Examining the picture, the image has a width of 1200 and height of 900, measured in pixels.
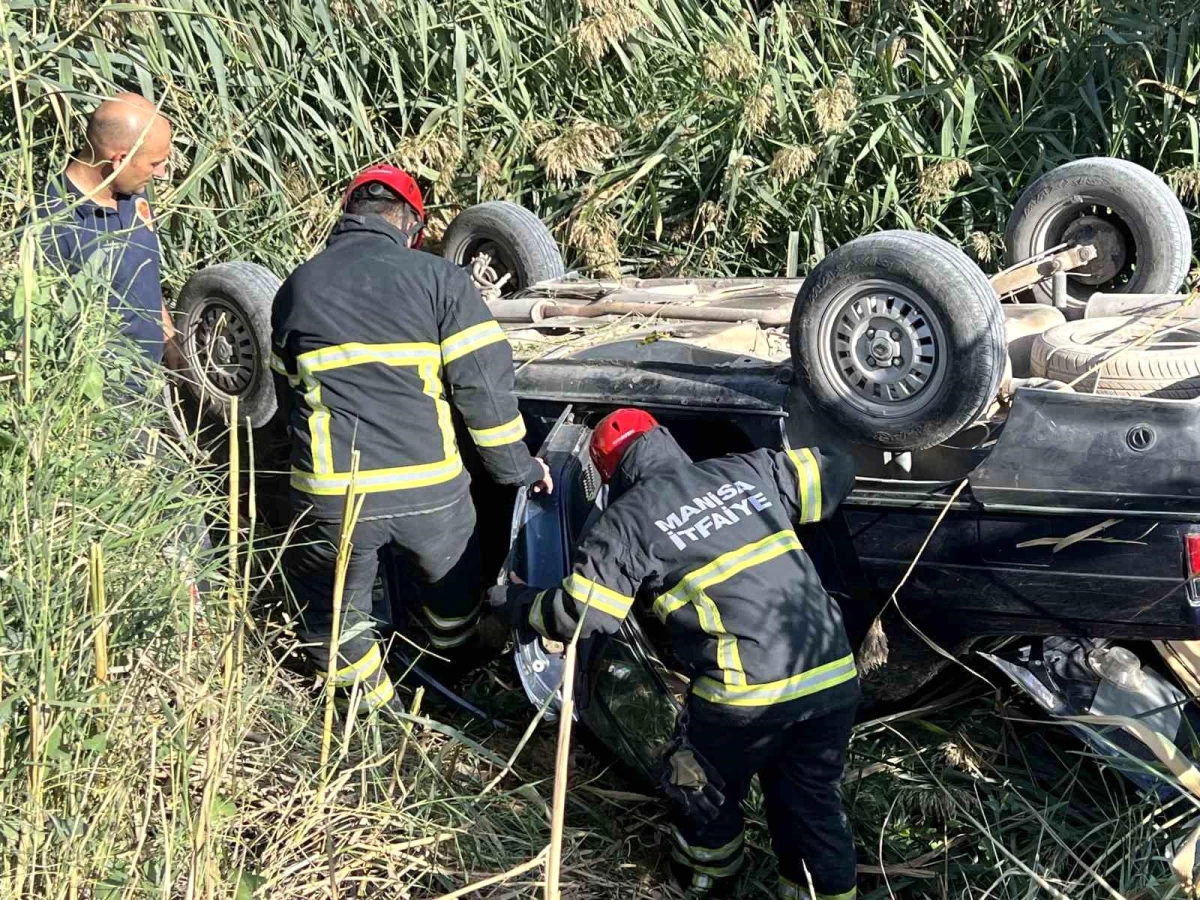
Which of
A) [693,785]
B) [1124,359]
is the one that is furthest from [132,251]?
[1124,359]

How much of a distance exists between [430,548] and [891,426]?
A: 57.7 inches

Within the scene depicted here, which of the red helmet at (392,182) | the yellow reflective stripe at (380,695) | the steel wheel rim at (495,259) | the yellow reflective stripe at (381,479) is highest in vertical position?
the red helmet at (392,182)

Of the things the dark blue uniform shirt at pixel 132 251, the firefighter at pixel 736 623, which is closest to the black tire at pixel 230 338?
the dark blue uniform shirt at pixel 132 251

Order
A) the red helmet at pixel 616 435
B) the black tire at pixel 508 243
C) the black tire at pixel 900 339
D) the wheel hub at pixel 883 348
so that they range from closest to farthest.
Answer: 1. the black tire at pixel 900 339
2. the wheel hub at pixel 883 348
3. the red helmet at pixel 616 435
4. the black tire at pixel 508 243

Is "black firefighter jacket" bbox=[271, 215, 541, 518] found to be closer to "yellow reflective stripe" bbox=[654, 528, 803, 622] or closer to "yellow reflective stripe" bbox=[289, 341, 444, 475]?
"yellow reflective stripe" bbox=[289, 341, 444, 475]

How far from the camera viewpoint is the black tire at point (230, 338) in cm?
436

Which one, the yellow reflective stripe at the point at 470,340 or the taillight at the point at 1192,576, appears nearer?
the taillight at the point at 1192,576

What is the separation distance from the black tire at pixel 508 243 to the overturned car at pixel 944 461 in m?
0.92

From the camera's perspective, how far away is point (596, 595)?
3.13 metres

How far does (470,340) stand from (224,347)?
1.18 m

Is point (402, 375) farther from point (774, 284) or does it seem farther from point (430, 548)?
point (774, 284)

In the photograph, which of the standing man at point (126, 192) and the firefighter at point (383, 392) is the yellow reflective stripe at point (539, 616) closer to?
the firefighter at point (383, 392)

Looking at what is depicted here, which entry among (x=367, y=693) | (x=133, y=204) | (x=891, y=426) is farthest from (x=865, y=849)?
(x=133, y=204)

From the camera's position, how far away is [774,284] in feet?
15.9
